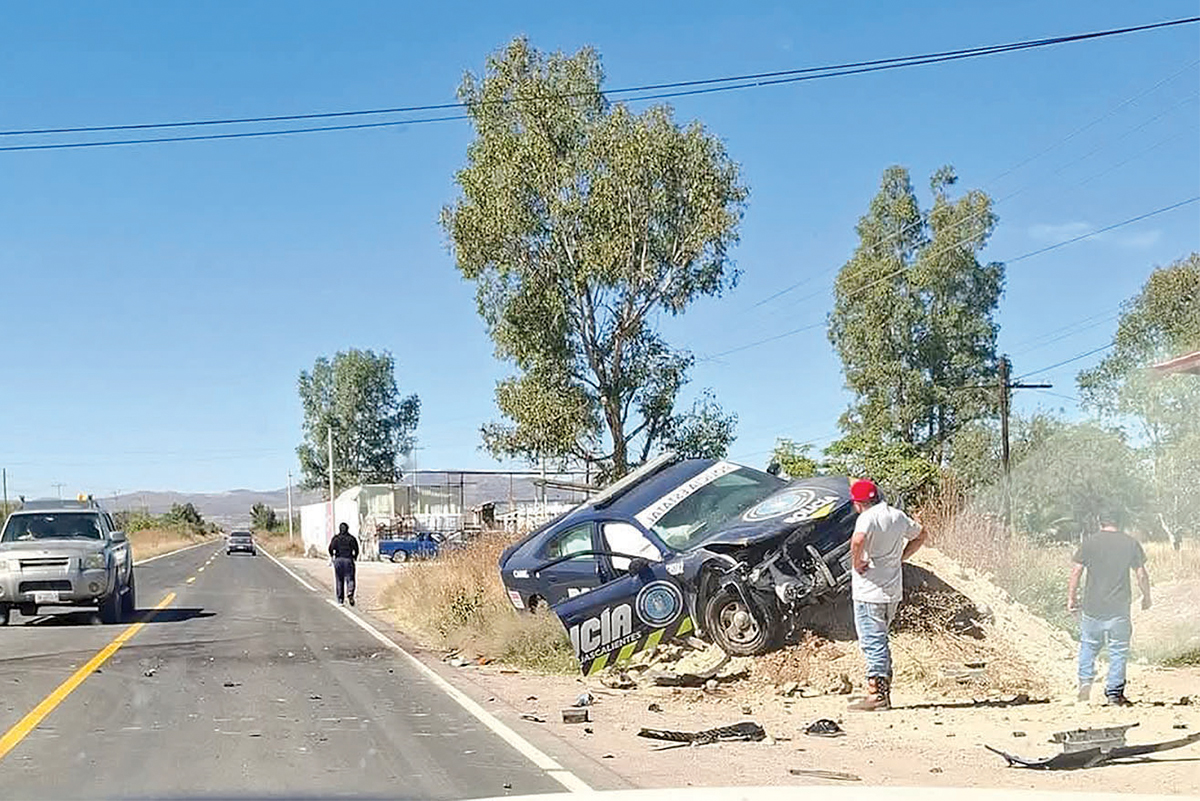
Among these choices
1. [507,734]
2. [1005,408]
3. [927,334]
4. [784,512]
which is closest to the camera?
[507,734]

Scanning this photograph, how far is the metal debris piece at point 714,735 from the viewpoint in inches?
398

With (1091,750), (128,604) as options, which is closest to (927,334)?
(128,604)

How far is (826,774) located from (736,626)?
485 centimetres

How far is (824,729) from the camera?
10438 mm

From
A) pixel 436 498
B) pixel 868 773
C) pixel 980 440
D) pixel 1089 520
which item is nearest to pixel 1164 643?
pixel 1089 520

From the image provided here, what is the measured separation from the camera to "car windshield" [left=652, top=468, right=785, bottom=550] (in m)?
14.9

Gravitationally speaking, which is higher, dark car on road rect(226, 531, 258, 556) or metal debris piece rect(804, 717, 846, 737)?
dark car on road rect(226, 531, 258, 556)

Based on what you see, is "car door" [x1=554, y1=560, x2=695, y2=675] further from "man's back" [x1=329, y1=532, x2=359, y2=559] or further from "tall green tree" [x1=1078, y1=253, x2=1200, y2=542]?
"man's back" [x1=329, y1=532, x2=359, y2=559]

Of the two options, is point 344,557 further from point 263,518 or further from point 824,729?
point 263,518

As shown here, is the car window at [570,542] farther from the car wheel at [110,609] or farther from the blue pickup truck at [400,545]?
the blue pickup truck at [400,545]

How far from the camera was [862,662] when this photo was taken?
12891 millimetres

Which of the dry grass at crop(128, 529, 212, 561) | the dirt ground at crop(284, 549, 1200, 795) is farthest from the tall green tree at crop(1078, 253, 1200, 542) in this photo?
the dry grass at crop(128, 529, 212, 561)

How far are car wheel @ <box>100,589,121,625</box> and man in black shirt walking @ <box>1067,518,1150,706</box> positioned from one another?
15798 mm

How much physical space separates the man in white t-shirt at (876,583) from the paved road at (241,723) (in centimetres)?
313
